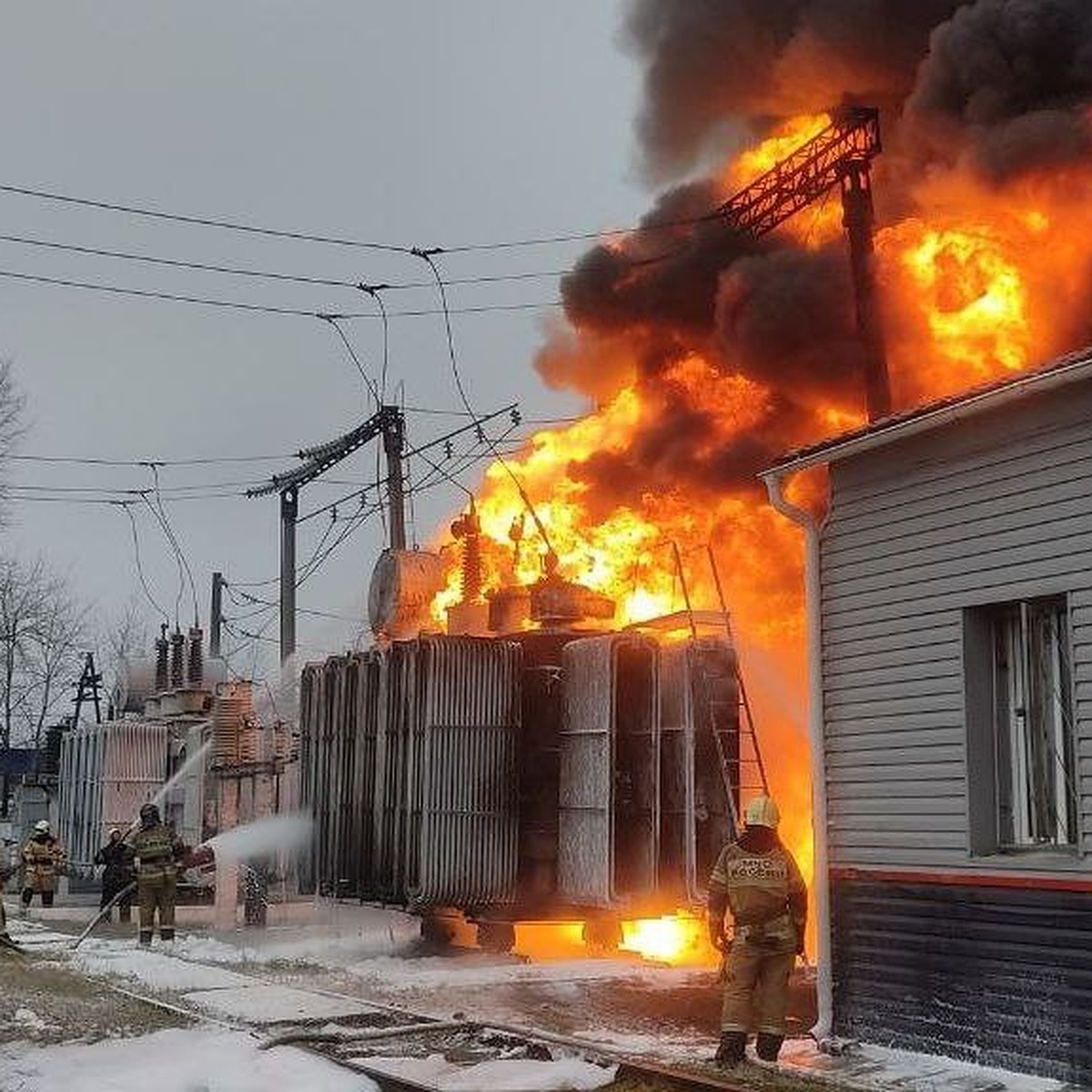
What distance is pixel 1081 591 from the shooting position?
809 centimetres

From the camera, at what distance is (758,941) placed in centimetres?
877

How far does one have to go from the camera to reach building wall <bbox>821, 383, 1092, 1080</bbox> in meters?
8.12

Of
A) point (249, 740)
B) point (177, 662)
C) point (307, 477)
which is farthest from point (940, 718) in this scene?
point (307, 477)

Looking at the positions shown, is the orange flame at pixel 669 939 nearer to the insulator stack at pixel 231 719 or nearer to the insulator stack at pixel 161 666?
the insulator stack at pixel 231 719

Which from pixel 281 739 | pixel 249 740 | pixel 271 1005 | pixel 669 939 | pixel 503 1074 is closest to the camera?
pixel 503 1074

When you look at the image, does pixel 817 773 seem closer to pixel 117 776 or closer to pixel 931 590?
pixel 931 590

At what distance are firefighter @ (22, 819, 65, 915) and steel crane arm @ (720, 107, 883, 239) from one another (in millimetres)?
14695

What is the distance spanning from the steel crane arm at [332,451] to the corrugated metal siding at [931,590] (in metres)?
19.3

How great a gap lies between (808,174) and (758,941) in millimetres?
12972

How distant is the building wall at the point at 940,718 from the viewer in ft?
26.6

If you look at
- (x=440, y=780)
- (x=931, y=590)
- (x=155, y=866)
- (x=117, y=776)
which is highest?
(x=931, y=590)


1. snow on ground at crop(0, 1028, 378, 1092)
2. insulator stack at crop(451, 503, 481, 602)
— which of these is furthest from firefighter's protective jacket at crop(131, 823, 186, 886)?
snow on ground at crop(0, 1028, 378, 1092)

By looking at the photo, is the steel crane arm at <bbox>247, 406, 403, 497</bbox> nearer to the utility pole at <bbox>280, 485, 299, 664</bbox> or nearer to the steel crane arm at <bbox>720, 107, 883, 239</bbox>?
the utility pole at <bbox>280, 485, 299, 664</bbox>

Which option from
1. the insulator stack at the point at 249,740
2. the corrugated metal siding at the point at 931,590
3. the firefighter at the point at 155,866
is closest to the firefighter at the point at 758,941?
the corrugated metal siding at the point at 931,590
